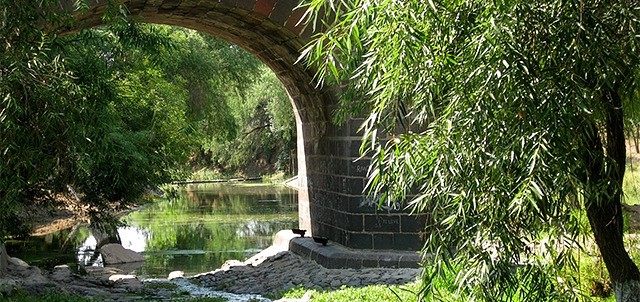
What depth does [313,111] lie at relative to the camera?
11.6m

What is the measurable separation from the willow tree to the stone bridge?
221 inches

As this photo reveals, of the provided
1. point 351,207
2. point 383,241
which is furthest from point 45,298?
point 383,241

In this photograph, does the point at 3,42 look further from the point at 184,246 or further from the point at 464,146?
the point at 184,246

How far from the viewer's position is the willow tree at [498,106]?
3.27 m

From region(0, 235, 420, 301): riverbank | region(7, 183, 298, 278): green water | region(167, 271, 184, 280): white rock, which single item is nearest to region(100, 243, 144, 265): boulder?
region(7, 183, 298, 278): green water

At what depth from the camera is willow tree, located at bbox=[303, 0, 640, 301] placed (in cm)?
327

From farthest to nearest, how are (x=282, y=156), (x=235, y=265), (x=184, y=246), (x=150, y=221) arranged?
(x=282, y=156)
(x=150, y=221)
(x=184, y=246)
(x=235, y=265)

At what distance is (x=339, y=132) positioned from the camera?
10.7 meters

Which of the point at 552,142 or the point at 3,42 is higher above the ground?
the point at 3,42

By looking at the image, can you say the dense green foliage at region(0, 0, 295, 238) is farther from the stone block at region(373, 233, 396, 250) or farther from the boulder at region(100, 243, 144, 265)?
the stone block at region(373, 233, 396, 250)

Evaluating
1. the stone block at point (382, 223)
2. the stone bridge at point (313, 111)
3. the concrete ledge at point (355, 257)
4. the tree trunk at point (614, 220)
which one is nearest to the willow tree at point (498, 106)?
the tree trunk at point (614, 220)

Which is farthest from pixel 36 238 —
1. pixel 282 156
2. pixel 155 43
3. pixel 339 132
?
pixel 282 156

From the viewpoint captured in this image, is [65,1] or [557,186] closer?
[557,186]

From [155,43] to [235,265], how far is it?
6.86 metres
